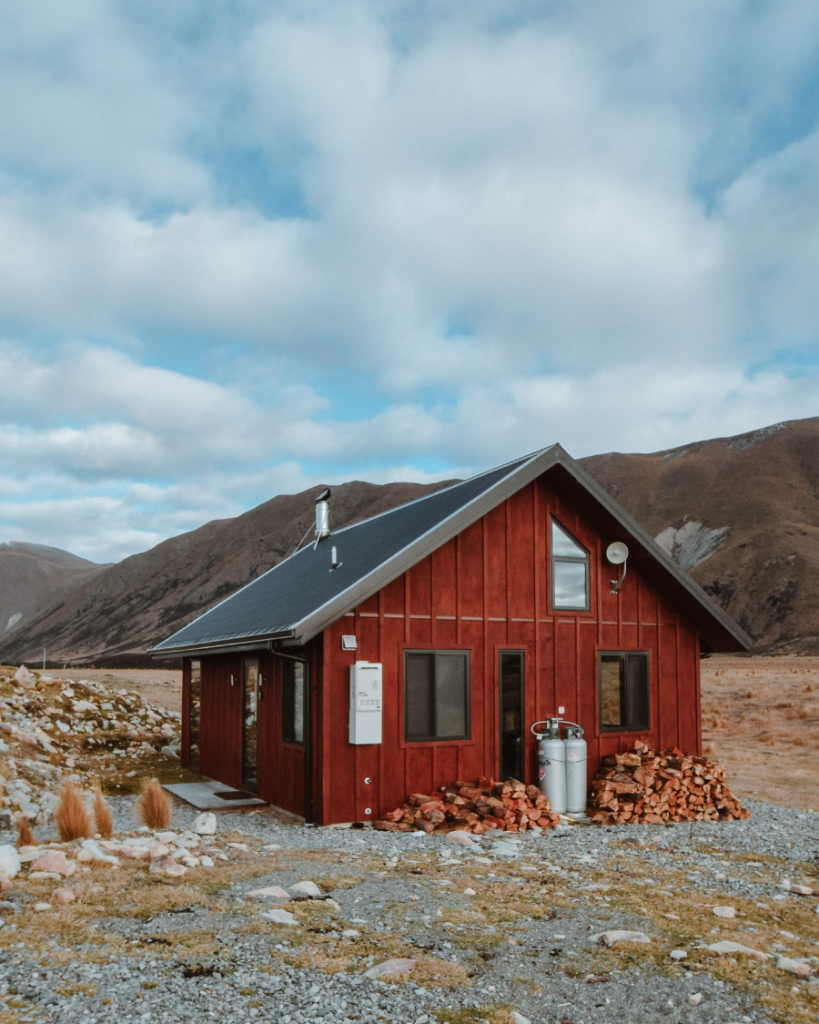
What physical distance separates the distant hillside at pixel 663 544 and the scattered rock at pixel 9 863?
64778mm

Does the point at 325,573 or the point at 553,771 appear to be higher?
the point at 325,573

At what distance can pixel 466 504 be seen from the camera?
40.1 feet

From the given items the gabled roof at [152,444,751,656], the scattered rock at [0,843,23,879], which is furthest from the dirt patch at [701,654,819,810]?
the scattered rock at [0,843,23,879]

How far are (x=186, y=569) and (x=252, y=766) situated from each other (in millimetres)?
119388

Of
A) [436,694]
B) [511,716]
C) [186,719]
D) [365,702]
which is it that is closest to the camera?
[365,702]

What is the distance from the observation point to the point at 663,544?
101m

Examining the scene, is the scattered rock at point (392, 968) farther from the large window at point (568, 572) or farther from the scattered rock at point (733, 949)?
the large window at point (568, 572)

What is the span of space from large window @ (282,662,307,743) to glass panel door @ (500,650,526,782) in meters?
3.04

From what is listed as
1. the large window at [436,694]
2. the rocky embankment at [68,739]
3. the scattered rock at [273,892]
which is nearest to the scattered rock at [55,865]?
the scattered rock at [273,892]

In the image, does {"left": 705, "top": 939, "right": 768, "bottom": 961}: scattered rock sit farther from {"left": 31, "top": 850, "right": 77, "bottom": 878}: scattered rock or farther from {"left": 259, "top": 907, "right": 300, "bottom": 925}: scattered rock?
{"left": 31, "top": 850, "right": 77, "bottom": 878}: scattered rock

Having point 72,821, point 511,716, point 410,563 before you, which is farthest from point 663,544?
point 72,821

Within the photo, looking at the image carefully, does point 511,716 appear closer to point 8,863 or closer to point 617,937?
point 617,937

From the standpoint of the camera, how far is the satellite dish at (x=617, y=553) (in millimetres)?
13930

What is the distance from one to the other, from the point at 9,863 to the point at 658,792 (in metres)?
9.54
